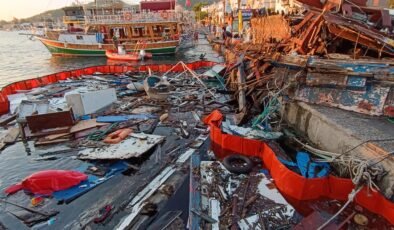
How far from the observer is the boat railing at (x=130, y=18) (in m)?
34.0

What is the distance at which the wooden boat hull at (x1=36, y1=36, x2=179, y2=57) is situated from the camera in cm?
3391

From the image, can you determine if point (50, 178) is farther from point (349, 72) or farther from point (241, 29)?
point (241, 29)

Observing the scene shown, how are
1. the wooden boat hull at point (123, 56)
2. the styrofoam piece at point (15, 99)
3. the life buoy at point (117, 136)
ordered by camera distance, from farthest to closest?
the wooden boat hull at point (123, 56), the styrofoam piece at point (15, 99), the life buoy at point (117, 136)

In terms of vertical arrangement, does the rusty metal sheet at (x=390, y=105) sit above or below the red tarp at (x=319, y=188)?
above

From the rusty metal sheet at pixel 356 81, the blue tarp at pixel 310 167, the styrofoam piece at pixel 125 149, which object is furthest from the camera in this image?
the styrofoam piece at pixel 125 149

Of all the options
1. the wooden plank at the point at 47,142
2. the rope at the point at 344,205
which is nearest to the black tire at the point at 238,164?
the rope at the point at 344,205

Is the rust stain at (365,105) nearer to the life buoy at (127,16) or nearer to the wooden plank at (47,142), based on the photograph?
the wooden plank at (47,142)

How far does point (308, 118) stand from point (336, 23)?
312 centimetres

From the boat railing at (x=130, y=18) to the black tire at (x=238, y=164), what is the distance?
31.0m

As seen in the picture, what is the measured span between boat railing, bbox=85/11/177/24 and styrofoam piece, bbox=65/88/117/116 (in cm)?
2406

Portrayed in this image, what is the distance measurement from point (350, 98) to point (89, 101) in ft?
34.8

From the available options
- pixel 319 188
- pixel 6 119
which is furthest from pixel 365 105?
pixel 6 119

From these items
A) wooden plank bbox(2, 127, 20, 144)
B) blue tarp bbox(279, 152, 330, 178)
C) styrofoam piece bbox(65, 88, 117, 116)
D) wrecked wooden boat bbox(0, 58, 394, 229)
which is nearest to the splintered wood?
wrecked wooden boat bbox(0, 58, 394, 229)

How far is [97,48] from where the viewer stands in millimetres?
34688
